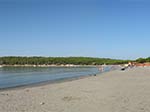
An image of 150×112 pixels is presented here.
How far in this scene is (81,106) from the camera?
1200cm

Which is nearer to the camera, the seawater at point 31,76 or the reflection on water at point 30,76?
the seawater at point 31,76

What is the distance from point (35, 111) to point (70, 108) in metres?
1.55

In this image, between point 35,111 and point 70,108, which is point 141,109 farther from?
point 35,111

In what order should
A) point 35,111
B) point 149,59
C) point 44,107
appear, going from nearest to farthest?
point 35,111, point 44,107, point 149,59

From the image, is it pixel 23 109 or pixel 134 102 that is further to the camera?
pixel 134 102

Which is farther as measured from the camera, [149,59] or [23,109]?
[149,59]

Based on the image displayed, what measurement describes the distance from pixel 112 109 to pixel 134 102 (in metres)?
2.02

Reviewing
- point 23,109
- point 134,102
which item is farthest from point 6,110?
point 134,102

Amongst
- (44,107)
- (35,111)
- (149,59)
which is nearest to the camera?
(35,111)

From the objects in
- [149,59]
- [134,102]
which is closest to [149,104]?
[134,102]

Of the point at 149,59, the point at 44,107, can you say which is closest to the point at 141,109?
the point at 44,107

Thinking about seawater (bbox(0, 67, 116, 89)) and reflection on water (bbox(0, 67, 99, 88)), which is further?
reflection on water (bbox(0, 67, 99, 88))

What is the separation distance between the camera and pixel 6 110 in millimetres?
11258

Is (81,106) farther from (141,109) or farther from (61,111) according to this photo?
(141,109)
